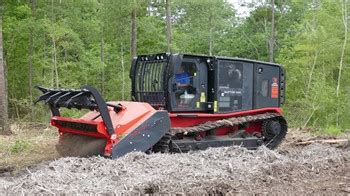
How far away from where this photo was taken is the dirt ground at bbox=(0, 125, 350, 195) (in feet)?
18.7

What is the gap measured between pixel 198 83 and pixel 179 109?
68 centimetres

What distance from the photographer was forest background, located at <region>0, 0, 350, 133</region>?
A: 20672mm

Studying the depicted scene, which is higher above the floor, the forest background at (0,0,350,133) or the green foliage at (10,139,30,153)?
the forest background at (0,0,350,133)

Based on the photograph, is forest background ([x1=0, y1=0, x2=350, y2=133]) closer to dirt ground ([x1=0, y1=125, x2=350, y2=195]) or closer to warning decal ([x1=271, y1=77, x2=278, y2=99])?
warning decal ([x1=271, y1=77, x2=278, y2=99])

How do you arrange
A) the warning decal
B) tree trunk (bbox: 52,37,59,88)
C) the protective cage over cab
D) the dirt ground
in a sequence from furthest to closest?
tree trunk (bbox: 52,37,59,88)
the warning decal
the protective cage over cab
the dirt ground

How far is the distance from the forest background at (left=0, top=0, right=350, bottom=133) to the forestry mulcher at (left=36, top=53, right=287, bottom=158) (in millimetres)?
5951

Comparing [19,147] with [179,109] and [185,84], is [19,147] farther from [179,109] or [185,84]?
[185,84]

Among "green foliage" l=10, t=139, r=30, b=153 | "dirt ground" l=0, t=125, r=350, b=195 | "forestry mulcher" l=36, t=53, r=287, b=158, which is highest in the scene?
"forestry mulcher" l=36, t=53, r=287, b=158

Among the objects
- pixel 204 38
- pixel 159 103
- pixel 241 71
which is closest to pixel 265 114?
pixel 241 71

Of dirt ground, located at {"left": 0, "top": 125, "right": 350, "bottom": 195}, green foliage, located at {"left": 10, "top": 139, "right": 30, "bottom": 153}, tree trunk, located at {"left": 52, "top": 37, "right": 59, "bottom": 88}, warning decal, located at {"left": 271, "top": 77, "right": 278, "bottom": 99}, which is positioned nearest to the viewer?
dirt ground, located at {"left": 0, "top": 125, "right": 350, "bottom": 195}

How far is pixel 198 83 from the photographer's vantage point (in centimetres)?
981

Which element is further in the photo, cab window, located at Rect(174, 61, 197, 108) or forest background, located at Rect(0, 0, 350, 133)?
forest background, located at Rect(0, 0, 350, 133)

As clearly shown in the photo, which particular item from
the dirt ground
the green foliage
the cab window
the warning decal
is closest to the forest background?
the warning decal

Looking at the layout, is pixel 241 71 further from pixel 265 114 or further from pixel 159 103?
pixel 159 103
